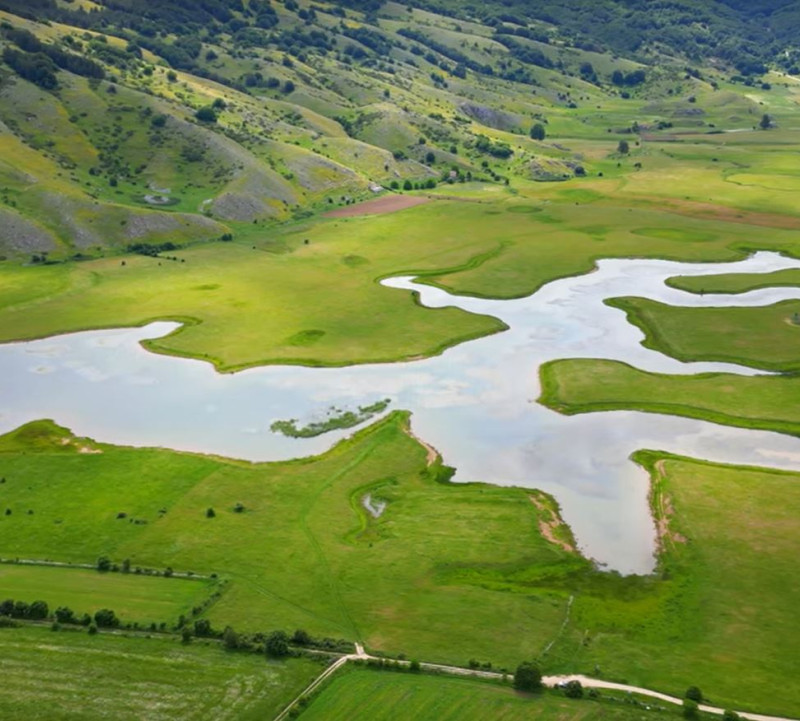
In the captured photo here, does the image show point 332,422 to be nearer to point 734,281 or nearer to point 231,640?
point 231,640

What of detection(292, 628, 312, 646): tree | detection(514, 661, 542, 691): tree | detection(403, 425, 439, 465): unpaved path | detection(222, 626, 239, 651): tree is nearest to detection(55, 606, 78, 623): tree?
detection(222, 626, 239, 651): tree

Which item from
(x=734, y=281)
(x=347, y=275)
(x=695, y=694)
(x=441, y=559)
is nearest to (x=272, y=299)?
(x=347, y=275)

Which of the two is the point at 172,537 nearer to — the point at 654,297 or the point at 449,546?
the point at 449,546

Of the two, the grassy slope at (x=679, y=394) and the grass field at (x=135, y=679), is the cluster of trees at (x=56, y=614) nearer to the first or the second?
the grass field at (x=135, y=679)

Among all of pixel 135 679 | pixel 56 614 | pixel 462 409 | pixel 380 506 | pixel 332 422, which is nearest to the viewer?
pixel 135 679

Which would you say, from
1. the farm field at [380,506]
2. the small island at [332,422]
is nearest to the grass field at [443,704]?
the farm field at [380,506]

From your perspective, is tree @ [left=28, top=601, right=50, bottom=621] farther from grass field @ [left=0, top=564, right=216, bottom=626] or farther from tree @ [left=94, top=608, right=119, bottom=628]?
tree @ [left=94, top=608, right=119, bottom=628]
